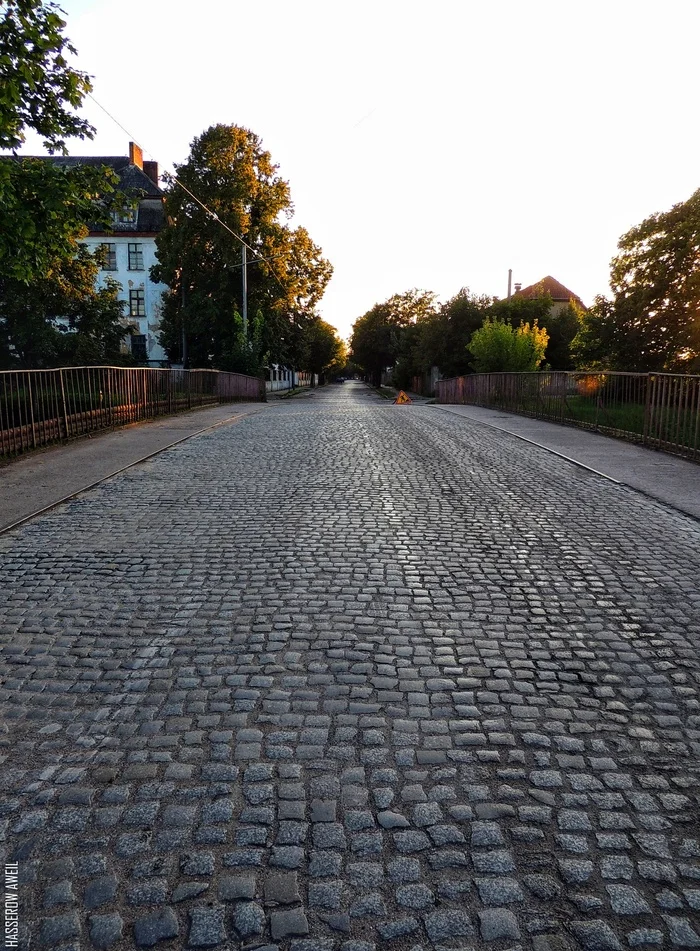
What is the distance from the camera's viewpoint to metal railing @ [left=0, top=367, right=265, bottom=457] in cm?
1142

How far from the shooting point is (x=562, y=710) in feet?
11.3

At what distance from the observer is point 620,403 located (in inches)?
622

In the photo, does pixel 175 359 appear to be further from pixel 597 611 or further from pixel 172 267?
pixel 597 611

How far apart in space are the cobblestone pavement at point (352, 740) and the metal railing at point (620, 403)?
6302mm

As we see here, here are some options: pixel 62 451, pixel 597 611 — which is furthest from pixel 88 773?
pixel 62 451

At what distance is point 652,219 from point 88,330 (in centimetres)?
2593

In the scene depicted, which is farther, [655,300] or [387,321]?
[387,321]

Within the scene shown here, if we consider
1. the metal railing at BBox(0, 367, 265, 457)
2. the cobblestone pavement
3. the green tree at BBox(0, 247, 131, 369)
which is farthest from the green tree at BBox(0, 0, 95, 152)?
the green tree at BBox(0, 247, 131, 369)

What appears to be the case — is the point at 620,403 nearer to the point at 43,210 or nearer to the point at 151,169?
the point at 43,210

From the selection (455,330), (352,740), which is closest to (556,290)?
(455,330)

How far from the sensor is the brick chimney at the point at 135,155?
59.8 metres

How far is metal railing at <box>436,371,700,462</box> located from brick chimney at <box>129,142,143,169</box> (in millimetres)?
47077

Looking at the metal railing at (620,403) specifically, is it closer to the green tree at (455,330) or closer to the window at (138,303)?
the green tree at (455,330)

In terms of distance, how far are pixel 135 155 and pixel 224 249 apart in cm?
2438
